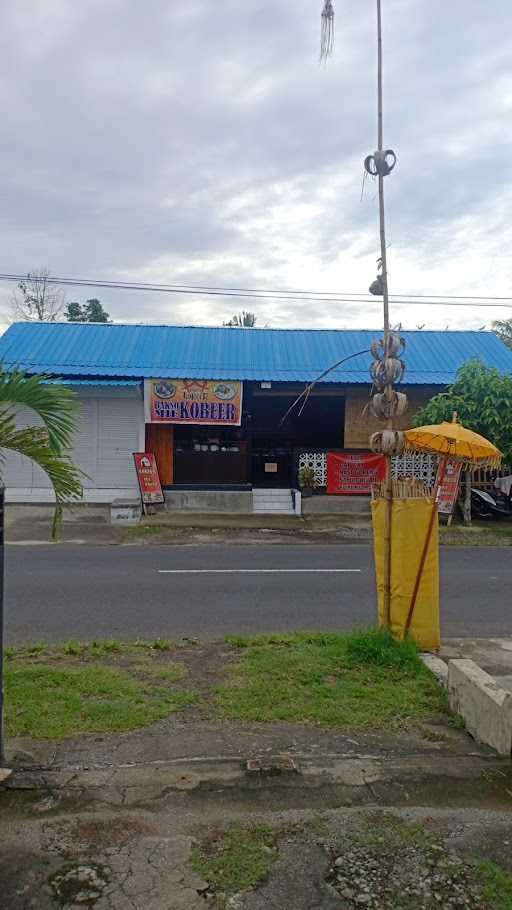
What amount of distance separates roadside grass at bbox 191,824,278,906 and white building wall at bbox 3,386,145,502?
1437 cm

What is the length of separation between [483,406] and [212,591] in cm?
889

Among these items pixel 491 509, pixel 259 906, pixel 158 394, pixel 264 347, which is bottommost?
pixel 259 906

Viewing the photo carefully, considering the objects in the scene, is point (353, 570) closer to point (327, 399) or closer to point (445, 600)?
point (445, 600)

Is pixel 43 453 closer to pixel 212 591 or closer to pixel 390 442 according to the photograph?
pixel 390 442

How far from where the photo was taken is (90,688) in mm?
5266

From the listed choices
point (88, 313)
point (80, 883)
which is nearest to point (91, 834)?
point (80, 883)

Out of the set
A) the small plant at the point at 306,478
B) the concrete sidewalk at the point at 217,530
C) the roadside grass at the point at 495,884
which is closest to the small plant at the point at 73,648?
the roadside grass at the point at 495,884

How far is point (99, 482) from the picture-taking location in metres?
17.6

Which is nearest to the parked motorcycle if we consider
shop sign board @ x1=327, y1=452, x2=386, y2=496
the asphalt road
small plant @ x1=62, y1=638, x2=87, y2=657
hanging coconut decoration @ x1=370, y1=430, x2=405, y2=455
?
shop sign board @ x1=327, y1=452, x2=386, y2=496

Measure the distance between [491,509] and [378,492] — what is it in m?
11.6

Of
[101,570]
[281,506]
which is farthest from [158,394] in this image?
[101,570]

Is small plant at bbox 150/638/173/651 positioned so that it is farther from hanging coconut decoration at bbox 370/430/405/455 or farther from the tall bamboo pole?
hanging coconut decoration at bbox 370/430/405/455

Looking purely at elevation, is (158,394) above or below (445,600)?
above

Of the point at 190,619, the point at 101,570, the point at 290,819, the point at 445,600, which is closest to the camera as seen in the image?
the point at 290,819
